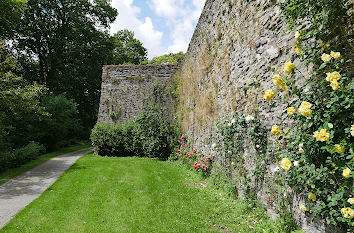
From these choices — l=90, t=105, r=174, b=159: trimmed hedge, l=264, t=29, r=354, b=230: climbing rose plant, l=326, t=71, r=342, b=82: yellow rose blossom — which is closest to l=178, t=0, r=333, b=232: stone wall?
l=264, t=29, r=354, b=230: climbing rose plant

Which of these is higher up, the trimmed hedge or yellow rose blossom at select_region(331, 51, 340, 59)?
yellow rose blossom at select_region(331, 51, 340, 59)

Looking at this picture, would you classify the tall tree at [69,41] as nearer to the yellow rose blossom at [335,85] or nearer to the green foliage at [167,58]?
the green foliage at [167,58]

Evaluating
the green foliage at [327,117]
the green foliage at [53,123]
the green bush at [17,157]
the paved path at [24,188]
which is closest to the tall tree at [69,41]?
the green foliage at [53,123]

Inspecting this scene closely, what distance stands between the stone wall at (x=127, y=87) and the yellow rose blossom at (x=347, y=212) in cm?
1034

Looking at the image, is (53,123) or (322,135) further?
(53,123)

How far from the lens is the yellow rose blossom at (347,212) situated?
1.72 meters

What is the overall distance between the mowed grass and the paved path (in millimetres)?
252

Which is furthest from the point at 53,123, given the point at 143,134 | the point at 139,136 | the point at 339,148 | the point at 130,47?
the point at 130,47

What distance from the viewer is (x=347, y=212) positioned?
5.78 ft

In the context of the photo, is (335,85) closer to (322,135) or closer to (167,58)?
(322,135)

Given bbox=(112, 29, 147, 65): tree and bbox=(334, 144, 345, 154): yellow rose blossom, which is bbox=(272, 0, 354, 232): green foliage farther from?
bbox=(112, 29, 147, 65): tree

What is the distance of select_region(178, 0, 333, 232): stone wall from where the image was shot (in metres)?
3.03

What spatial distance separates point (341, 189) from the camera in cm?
190

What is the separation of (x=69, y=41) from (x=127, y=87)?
913 centimetres
